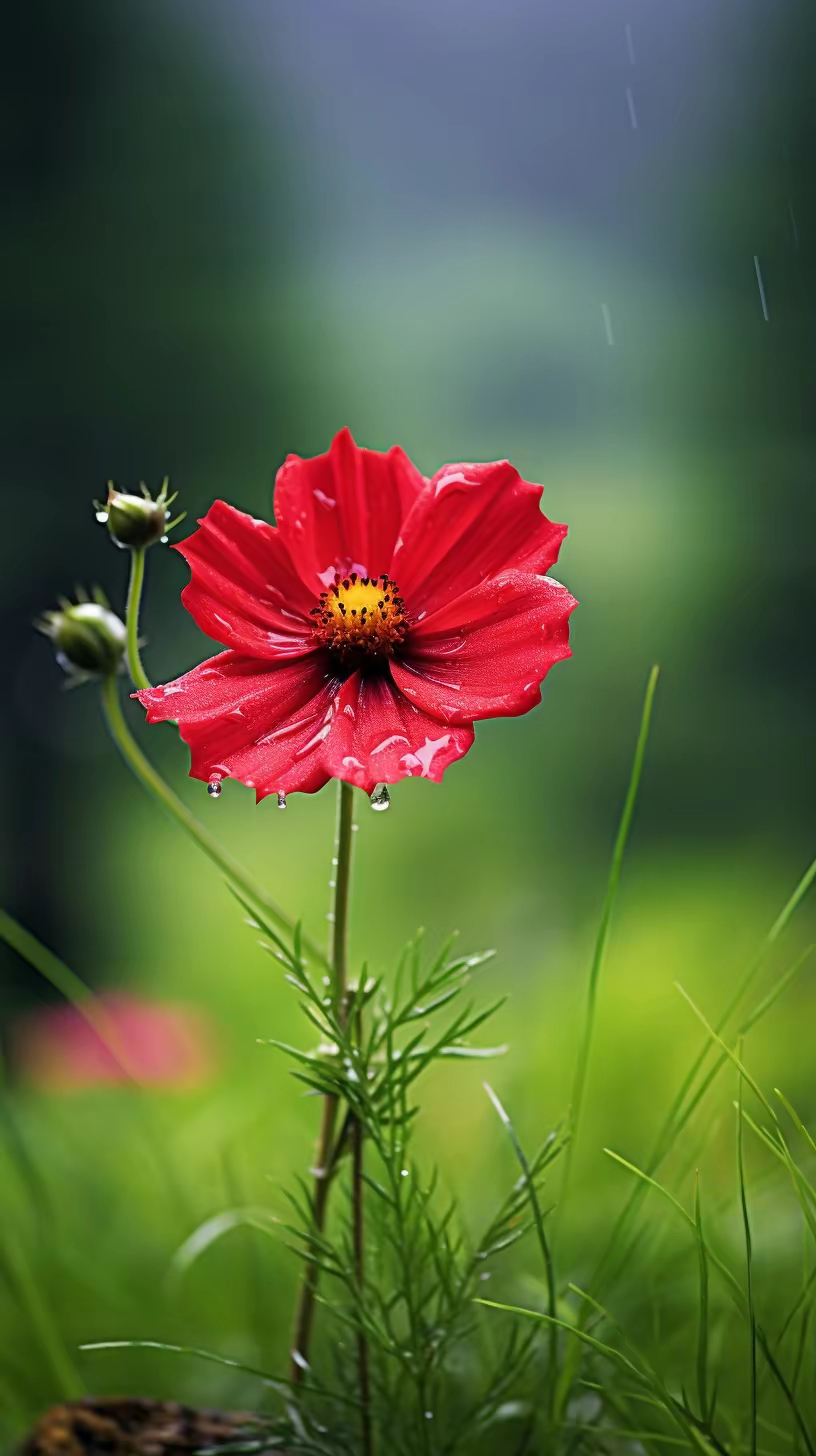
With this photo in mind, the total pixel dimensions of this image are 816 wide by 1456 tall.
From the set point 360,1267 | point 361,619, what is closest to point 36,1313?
point 360,1267

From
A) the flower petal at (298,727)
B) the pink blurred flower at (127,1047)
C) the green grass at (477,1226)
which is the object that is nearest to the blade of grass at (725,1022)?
the green grass at (477,1226)

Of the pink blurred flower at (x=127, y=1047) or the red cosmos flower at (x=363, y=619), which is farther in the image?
the pink blurred flower at (x=127, y=1047)

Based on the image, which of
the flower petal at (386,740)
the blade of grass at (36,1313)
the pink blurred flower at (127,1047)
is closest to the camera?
the flower petal at (386,740)

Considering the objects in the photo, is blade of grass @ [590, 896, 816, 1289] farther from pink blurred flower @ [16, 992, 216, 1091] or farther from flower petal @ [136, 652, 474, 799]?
pink blurred flower @ [16, 992, 216, 1091]

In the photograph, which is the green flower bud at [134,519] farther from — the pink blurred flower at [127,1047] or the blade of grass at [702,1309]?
the pink blurred flower at [127,1047]

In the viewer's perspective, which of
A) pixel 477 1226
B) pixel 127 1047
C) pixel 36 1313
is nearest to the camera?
pixel 36 1313

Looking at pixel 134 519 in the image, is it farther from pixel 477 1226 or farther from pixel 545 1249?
pixel 477 1226

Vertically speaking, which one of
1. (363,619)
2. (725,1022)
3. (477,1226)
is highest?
(363,619)
